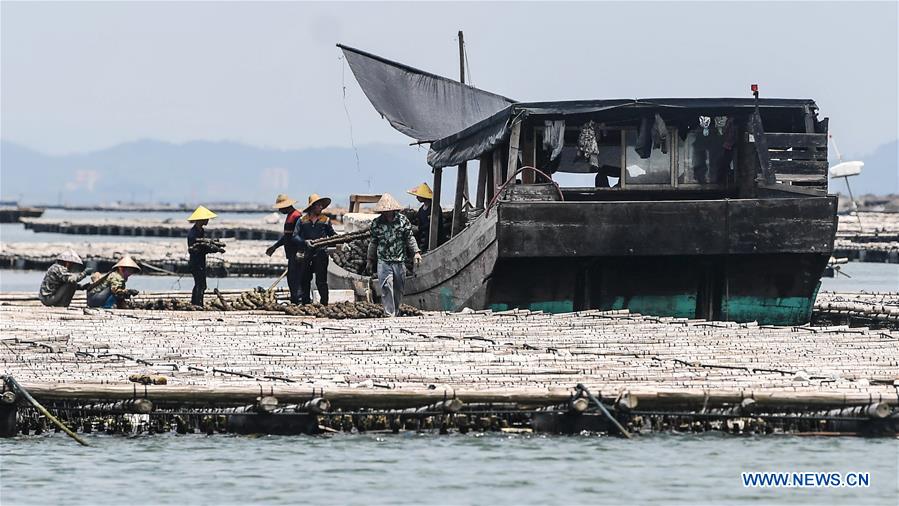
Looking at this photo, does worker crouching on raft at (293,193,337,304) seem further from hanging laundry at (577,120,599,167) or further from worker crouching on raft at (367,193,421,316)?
hanging laundry at (577,120,599,167)

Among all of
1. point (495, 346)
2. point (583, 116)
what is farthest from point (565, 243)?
point (495, 346)

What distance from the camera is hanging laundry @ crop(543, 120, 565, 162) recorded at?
2223cm

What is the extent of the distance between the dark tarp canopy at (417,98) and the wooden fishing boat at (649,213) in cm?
711

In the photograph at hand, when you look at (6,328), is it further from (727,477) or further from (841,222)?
(841,222)

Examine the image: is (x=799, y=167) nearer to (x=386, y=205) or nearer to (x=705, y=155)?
(x=705, y=155)

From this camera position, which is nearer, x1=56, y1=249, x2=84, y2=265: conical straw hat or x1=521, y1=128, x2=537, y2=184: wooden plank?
x1=521, y1=128, x2=537, y2=184: wooden plank

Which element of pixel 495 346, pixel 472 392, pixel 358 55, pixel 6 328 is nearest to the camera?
pixel 472 392

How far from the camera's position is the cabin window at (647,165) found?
22.8 metres

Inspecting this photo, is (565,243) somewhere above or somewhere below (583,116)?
below

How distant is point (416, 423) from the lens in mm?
14953

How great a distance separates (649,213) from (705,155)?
7.48ft

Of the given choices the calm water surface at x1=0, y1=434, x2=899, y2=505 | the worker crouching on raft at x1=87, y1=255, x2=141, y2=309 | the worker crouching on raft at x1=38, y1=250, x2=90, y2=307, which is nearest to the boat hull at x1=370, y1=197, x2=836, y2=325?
the worker crouching on raft at x1=87, y1=255, x2=141, y2=309

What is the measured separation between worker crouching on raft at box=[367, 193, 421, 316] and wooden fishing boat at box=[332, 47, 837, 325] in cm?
107

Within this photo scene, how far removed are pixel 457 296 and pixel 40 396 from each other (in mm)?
9167
